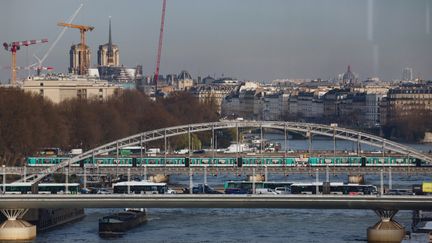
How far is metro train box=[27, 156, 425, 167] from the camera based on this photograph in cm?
5069

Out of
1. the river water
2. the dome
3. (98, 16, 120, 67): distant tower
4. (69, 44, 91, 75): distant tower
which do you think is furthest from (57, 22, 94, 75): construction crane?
the river water

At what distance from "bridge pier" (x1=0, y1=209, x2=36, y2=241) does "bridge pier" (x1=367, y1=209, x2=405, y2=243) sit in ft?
22.6

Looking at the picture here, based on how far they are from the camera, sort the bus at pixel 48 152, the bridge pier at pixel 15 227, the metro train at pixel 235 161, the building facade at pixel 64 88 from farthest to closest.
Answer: the building facade at pixel 64 88 → the bus at pixel 48 152 → the metro train at pixel 235 161 → the bridge pier at pixel 15 227

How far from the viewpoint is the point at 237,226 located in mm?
38750

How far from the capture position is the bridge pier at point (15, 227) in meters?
34.6

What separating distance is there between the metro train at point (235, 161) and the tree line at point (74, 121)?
3.51m

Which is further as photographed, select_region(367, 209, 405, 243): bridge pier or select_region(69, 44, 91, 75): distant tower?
select_region(69, 44, 91, 75): distant tower

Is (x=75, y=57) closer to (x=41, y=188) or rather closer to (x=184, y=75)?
(x=184, y=75)

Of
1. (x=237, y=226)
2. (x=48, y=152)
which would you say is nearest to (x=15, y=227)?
(x=237, y=226)

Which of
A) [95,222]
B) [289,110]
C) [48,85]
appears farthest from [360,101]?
[95,222]

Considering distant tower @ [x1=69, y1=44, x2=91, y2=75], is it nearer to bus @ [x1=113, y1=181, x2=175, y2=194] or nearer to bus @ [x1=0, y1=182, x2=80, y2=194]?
bus @ [x1=0, y1=182, x2=80, y2=194]

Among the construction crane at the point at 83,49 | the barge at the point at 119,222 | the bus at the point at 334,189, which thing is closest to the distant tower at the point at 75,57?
the construction crane at the point at 83,49

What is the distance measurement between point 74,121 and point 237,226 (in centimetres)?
2803

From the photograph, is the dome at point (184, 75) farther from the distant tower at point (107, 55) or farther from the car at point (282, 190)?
the car at point (282, 190)
